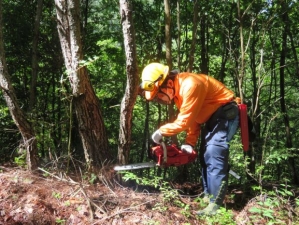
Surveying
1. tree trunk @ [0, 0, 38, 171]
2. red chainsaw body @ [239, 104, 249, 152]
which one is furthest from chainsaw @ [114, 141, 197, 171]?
tree trunk @ [0, 0, 38, 171]

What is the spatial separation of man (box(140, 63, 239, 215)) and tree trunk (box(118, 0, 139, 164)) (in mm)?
154

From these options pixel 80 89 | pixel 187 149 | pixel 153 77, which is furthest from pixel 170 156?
pixel 80 89

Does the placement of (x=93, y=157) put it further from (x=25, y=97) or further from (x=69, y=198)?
(x=25, y=97)

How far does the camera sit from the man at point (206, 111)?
11.5 ft

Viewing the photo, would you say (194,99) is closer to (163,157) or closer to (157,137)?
(157,137)

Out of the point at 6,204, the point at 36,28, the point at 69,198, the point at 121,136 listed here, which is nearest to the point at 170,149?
the point at 121,136

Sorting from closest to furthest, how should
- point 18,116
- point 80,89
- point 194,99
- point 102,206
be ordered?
point 102,206, point 194,99, point 80,89, point 18,116

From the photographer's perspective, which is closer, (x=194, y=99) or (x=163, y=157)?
(x=194, y=99)

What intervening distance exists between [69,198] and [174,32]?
3.97 meters

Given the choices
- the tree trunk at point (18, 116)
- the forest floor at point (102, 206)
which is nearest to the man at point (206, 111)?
the forest floor at point (102, 206)

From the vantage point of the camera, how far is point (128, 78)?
3615 mm

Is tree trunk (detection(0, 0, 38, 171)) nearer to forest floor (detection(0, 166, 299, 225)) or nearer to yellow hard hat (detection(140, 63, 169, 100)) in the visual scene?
forest floor (detection(0, 166, 299, 225))

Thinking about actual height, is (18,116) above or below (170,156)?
above

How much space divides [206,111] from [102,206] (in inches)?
65.6
